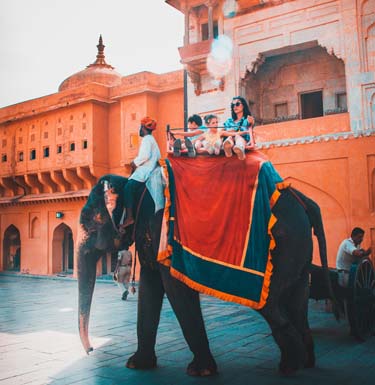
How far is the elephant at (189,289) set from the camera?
14.0ft

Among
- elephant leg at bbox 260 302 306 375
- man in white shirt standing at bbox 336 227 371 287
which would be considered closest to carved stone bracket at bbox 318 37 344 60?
man in white shirt standing at bbox 336 227 371 287

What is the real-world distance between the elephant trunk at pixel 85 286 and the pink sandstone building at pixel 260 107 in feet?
29.5

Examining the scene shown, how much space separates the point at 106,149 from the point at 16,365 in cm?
1618

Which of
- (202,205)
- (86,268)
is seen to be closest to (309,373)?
(202,205)

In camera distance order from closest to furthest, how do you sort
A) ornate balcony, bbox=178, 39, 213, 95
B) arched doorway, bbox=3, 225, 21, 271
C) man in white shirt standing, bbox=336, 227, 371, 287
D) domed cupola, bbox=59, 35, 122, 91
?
1. man in white shirt standing, bbox=336, 227, 371, 287
2. ornate balcony, bbox=178, 39, 213, 95
3. domed cupola, bbox=59, 35, 122, 91
4. arched doorway, bbox=3, 225, 21, 271

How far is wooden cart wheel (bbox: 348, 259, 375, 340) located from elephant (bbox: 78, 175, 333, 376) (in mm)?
1285

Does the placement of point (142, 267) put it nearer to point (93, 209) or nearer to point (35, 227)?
point (93, 209)

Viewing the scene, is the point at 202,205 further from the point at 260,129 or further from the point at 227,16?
the point at 227,16

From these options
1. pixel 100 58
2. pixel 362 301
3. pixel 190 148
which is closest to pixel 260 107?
pixel 362 301

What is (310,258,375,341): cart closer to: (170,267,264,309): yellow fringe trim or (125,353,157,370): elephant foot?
(170,267,264,309): yellow fringe trim

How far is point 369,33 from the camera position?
41.1 feet

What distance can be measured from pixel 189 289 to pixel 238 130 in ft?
5.48

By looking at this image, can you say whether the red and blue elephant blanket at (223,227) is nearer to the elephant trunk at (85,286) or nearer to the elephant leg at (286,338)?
the elephant leg at (286,338)

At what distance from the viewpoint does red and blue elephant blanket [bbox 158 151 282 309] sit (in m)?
4.25
